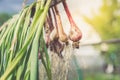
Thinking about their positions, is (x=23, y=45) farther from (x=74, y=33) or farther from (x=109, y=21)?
(x=109, y=21)

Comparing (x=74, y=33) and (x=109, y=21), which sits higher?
(x=109, y=21)

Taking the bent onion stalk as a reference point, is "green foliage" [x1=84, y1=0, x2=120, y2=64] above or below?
above

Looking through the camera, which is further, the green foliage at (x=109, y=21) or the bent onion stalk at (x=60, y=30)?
the green foliage at (x=109, y=21)

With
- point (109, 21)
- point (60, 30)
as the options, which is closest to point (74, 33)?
point (60, 30)

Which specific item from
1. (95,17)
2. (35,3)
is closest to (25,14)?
(35,3)

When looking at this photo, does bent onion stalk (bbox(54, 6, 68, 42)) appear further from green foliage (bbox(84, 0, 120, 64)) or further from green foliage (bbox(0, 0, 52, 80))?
green foliage (bbox(84, 0, 120, 64))

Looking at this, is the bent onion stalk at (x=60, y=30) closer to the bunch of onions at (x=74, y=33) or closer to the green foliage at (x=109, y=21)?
the bunch of onions at (x=74, y=33)

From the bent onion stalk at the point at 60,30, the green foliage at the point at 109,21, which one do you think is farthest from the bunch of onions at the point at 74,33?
the green foliage at the point at 109,21

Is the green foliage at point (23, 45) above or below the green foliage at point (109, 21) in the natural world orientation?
below

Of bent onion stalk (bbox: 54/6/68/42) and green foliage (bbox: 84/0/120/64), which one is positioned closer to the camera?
bent onion stalk (bbox: 54/6/68/42)

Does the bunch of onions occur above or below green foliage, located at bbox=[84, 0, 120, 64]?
below

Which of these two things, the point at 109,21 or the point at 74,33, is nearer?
the point at 74,33

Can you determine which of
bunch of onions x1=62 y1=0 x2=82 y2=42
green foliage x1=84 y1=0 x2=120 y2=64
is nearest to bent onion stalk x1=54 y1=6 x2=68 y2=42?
bunch of onions x1=62 y1=0 x2=82 y2=42
